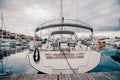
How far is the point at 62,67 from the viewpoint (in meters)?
7.90

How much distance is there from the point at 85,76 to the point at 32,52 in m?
3.37

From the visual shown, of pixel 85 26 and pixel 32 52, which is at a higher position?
pixel 85 26

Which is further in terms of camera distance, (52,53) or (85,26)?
(85,26)

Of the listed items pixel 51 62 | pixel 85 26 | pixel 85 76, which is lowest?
pixel 85 76

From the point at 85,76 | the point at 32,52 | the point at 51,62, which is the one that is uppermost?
the point at 32,52

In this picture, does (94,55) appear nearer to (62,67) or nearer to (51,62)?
(62,67)

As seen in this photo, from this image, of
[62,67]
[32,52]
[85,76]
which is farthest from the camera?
[32,52]

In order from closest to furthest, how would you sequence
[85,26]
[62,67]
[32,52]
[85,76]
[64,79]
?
[64,79], [85,76], [62,67], [32,52], [85,26]

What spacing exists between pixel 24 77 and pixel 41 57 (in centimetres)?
155

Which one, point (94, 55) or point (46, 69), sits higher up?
point (94, 55)

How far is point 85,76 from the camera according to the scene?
7.02 m

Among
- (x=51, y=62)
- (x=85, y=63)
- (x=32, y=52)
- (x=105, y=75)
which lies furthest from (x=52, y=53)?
(x=105, y=75)

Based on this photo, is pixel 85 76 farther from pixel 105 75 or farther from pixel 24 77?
pixel 24 77

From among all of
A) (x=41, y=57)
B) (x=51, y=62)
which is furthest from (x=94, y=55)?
(x=41, y=57)
